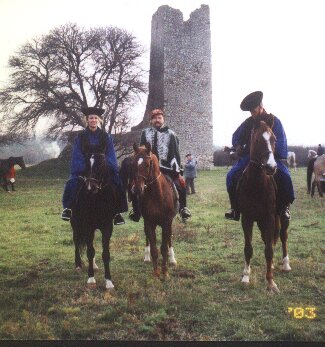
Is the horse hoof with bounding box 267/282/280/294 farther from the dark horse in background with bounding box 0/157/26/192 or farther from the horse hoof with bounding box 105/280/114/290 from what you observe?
the dark horse in background with bounding box 0/157/26/192

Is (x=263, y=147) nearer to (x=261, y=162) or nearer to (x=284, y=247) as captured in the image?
(x=261, y=162)

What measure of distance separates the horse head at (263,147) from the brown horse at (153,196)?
1428mm

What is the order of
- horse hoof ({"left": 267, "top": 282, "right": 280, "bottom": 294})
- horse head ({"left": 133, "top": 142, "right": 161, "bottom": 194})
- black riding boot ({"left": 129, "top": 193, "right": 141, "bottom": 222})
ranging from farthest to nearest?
black riding boot ({"left": 129, "top": 193, "right": 141, "bottom": 222}), horse head ({"left": 133, "top": 142, "right": 161, "bottom": 194}), horse hoof ({"left": 267, "top": 282, "right": 280, "bottom": 294})

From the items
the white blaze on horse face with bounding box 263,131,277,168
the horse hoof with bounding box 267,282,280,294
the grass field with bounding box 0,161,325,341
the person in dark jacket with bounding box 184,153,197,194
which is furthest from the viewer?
the person in dark jacket with bounding box 184,153,197,194

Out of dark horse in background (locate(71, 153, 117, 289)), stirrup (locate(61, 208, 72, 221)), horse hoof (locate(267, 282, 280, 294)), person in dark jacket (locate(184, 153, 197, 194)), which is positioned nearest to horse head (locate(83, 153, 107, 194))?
dark horse in background (locate(71, 153, 117, 289))

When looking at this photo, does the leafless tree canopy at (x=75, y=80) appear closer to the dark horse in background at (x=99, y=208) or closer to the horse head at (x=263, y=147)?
the dark horse in background at (x=99, y=208)

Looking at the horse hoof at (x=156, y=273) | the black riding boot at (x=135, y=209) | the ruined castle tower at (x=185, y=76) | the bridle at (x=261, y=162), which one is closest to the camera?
the bridle at (x=261, y=162)

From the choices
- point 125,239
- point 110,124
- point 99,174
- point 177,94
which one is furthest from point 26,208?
point 177,94

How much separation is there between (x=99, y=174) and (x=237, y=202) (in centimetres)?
198

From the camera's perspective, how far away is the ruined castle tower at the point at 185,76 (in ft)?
67.3

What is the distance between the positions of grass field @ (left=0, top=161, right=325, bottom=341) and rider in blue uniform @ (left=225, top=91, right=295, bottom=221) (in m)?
1.10

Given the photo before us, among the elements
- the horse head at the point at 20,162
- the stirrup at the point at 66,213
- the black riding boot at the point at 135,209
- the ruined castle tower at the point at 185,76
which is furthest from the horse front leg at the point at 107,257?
the ruined castle tower at the point at 185,76
